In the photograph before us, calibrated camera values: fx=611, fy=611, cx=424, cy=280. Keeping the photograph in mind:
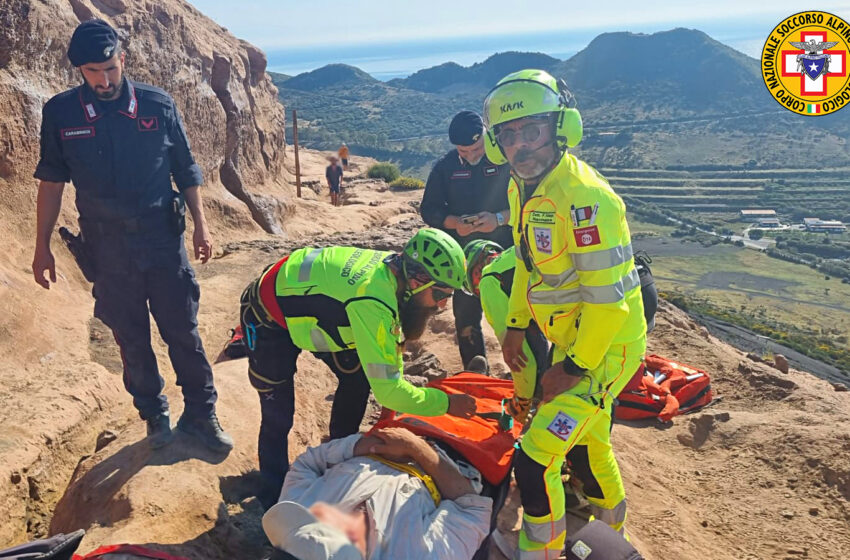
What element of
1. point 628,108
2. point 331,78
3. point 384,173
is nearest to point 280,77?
point 331,78

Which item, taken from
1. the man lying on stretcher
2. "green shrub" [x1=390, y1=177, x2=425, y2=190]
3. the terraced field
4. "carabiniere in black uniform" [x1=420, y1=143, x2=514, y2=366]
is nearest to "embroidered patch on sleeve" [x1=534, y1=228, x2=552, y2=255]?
the man lying on stretcher

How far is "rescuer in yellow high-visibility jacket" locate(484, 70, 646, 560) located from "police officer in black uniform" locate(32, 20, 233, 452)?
2.06 m

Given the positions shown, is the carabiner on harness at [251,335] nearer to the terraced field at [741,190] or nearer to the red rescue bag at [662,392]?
the red rescue bag at [662,392]

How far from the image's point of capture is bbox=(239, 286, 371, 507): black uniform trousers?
368 centimetres

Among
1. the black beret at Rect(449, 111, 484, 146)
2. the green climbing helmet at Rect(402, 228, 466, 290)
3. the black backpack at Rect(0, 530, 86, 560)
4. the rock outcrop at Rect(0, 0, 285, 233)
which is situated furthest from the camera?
the rock outcrop at Rect(0, 0, 285, 233)

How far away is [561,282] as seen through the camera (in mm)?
3062

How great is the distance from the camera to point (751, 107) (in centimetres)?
12706

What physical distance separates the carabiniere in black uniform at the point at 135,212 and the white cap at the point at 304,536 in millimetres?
1844

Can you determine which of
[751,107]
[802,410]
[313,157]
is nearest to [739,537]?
[802,410]

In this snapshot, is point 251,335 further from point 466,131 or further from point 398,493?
point 466,131

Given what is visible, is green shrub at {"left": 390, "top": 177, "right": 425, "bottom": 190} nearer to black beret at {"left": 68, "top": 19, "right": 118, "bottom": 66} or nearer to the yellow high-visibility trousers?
black beret at {"left": 68, "top": 19, "right": 118, "bottom": 66}

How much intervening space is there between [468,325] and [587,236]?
2719 mm

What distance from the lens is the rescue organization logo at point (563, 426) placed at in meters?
2.99

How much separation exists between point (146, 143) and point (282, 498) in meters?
2.30
